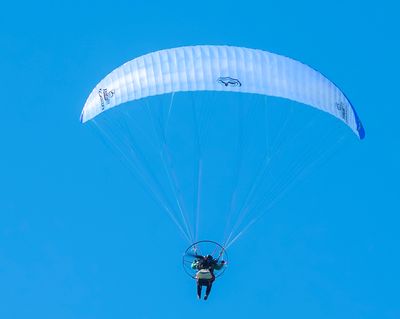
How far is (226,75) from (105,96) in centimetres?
324

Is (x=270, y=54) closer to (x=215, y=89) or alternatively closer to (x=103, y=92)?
(x=215, y=89)

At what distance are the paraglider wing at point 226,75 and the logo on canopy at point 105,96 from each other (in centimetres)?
37

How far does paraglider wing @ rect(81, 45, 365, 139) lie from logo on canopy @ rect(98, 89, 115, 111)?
0.37 m

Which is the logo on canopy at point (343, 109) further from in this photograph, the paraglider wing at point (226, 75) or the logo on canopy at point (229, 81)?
the logo on canopy at point (229, 81)

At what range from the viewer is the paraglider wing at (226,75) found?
4300cm

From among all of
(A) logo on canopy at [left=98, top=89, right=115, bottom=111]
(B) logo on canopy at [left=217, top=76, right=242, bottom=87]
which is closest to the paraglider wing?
(B) logo on canopy at [left=217, top=76, right=242, bottom=87]

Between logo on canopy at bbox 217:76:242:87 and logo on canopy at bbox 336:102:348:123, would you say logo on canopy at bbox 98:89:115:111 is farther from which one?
logo on canopy at bbox 336:102:348:123

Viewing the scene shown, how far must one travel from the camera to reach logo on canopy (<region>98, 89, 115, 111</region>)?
43938mm

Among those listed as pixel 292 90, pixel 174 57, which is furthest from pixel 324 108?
pixel 174 57

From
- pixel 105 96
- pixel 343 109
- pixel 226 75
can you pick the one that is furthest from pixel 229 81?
pixel 105 96

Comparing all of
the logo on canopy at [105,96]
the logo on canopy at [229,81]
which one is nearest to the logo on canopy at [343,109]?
the logo on canopy at [229,81]

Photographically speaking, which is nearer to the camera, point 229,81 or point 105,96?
point 229,81

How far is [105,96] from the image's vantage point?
44.1 meters

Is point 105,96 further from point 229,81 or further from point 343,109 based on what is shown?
point 343,109
